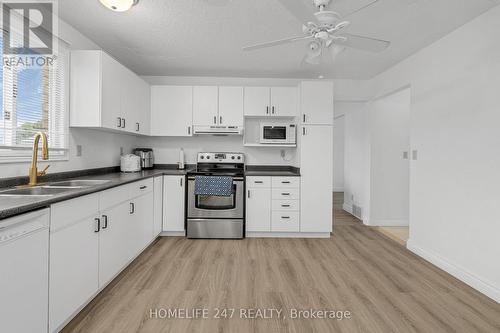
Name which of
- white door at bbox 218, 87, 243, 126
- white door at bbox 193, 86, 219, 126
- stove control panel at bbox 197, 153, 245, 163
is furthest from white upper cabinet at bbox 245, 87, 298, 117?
stove control panel at bbox 197, 153, 245, 163

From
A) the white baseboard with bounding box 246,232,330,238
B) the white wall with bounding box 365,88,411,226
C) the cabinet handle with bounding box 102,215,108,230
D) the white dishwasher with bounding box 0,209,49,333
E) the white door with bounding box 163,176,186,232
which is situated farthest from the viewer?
the white wall with bounding box 365,88,411,226

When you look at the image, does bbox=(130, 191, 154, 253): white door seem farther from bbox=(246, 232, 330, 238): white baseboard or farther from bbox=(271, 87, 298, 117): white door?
bbox=(271, 87, 298, 117): white door

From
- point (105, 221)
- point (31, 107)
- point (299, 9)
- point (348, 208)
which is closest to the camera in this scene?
point (299, 9)

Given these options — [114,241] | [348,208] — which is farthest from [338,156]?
[114,241]

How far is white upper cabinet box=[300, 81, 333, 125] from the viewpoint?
380 cm

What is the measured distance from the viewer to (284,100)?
4.02 metres

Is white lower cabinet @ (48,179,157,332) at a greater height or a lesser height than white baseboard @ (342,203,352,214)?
greater

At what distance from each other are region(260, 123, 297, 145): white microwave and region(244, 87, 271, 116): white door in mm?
231

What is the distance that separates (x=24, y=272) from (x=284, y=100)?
139 inches

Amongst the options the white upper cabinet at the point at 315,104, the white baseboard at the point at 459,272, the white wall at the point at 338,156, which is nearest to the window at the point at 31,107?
the white upper cabinet at the point at 315,104

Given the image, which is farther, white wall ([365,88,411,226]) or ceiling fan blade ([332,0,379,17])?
white wall ([365,88,411,226])

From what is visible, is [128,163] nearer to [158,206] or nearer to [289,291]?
[158,206]

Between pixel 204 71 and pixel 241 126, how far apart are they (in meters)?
1.03

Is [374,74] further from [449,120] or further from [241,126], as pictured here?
[241,126]
